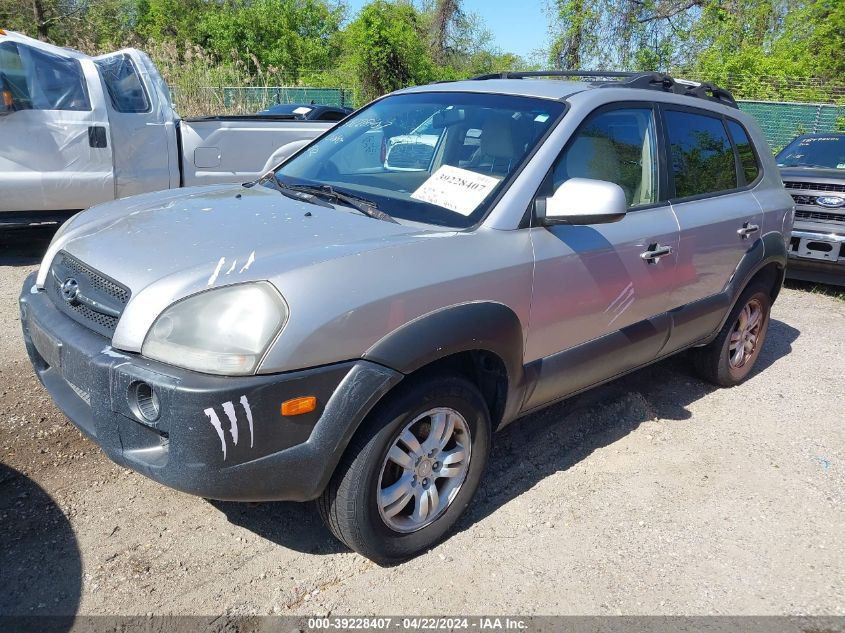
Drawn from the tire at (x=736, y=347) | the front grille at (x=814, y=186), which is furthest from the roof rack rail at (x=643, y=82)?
the front grille at (x=814, y=186)

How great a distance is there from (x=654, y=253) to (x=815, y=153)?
6.22 metres

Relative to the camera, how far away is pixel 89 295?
252cm

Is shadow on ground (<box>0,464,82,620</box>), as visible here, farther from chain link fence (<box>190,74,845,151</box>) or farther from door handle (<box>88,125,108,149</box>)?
chain link fence (<box>190,74,845,151</box>)

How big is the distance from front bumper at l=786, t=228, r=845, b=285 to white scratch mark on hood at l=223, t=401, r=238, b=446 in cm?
672

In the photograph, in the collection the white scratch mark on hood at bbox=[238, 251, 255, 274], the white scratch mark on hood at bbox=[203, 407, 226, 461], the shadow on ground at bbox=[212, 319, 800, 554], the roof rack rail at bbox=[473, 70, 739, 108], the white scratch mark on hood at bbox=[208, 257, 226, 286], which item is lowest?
the shadow on ground at bbox=[212, 319, 800, 554]

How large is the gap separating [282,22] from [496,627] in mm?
35815

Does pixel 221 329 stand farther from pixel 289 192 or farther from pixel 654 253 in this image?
pixel 654 253

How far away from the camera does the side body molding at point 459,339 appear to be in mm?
2389

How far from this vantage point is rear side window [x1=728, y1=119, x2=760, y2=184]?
4449 mm

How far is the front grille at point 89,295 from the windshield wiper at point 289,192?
38.3 inches

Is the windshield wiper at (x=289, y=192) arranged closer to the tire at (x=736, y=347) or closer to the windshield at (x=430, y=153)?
the windshield at (x=430, y=153)

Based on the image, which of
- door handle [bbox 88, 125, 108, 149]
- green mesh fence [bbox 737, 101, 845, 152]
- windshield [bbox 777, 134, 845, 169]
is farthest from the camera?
green mesh fence [bbox 737, 101, 845, 152]

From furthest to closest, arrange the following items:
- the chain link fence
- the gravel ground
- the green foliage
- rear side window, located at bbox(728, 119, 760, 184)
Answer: the green foliage < the chain link fence < rear side window, located at bbox(728, 119, 760, 184) < the gravel ground

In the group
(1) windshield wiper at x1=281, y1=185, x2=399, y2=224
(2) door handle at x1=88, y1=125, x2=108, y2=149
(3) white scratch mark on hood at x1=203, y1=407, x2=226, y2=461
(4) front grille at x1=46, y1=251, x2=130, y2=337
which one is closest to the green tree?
(2) door handle at x1=88, y1=125, x2=108, y2=149
